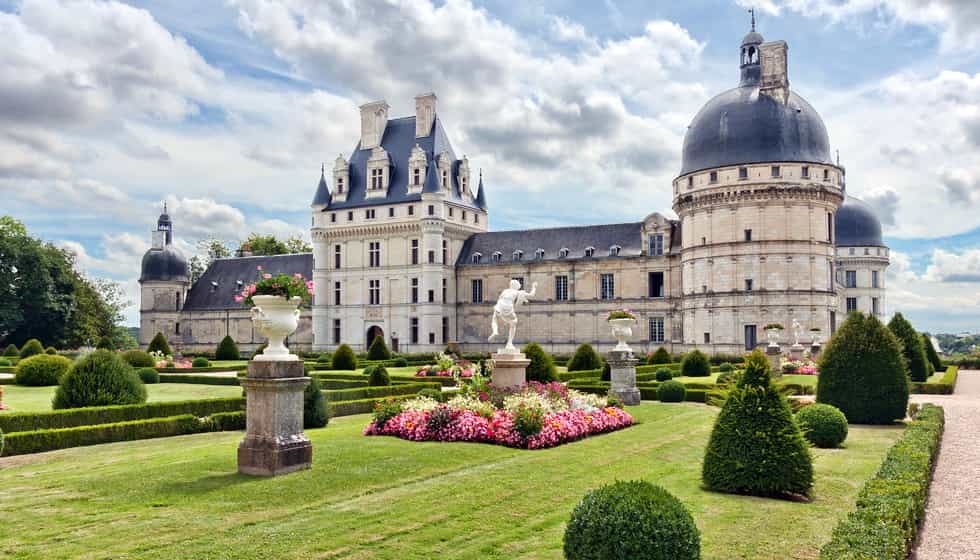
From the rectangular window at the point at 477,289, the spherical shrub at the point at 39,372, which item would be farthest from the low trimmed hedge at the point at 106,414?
the rectangular window at the point at 477,289

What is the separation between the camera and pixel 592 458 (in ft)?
45.5

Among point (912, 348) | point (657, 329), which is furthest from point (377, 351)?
point (912, 348)

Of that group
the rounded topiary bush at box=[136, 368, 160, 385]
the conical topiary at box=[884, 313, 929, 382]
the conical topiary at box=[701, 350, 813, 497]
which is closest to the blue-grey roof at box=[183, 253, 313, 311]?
the rounded topiary bush at box=[136, 368, 160, 385]

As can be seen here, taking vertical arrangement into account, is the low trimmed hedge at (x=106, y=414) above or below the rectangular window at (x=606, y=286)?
below

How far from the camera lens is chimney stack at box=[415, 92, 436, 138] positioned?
207ft

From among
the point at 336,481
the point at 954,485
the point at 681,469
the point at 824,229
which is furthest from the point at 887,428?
the point at 824,229

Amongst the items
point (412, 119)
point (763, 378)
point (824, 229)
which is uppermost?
point (412, 119)

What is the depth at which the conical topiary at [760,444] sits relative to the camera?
11.0m

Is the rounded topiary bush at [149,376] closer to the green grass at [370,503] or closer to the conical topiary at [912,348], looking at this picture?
the green grass at [370,503]

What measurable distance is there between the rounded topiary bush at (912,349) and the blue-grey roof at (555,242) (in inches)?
885

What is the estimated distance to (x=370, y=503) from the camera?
32.4ft

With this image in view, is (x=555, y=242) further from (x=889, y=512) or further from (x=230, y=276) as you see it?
(x=889, y=512)

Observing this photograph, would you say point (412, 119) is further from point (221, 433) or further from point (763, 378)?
point (763, 378)

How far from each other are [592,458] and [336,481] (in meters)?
4.89
